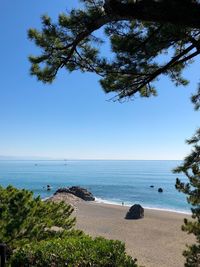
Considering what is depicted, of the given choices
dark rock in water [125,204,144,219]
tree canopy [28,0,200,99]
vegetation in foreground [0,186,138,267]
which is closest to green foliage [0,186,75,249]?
vegetation in foreground [0,186,138,267]

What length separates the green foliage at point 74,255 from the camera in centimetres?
892

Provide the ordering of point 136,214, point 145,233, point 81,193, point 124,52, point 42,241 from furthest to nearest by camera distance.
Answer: point 81,193 → point 136,214 → point 145,233 → point 42,241 → point 124,52

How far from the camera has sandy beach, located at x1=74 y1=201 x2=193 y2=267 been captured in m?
22.8

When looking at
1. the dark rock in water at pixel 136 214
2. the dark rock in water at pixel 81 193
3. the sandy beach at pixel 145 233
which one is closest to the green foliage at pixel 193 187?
the sandy beach at pixel 145 233

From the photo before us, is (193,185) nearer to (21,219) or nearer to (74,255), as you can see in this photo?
(74,255)

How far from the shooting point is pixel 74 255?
8898mm

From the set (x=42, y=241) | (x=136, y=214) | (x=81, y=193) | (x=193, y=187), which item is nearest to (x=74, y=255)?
(x=42, y=241)

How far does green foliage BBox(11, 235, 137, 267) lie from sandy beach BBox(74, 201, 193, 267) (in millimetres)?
11987

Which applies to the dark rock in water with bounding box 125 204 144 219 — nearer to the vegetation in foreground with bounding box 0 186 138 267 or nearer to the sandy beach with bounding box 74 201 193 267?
the sandy beach with bounding box 74 201 193 267

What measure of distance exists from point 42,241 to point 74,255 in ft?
6.97

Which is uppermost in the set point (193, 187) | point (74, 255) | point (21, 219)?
point (193, 187)

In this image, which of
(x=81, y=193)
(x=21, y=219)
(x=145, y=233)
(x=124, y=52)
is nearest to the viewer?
(x=124, y=52)

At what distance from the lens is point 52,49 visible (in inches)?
316

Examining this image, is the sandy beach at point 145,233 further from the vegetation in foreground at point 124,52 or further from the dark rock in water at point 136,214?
the vegetation in foreground at point 124,52
